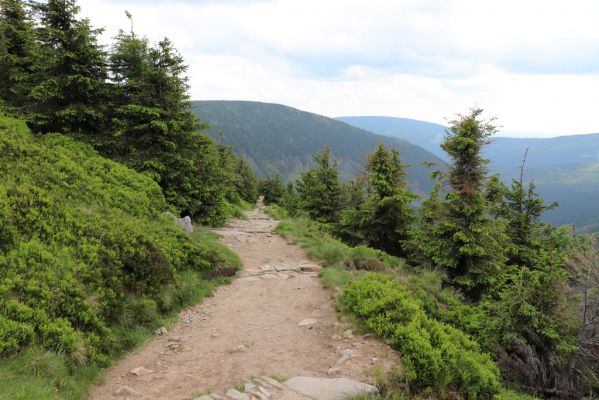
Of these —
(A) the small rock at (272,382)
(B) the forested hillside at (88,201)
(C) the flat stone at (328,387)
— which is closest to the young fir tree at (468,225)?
(B) the forested hillside at (88,201)

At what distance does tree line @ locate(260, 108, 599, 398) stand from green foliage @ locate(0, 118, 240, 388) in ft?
27.2

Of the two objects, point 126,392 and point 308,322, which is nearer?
point 126,392

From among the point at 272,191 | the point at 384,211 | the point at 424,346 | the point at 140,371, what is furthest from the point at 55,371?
the point at 272,191

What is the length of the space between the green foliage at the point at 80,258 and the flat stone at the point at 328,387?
138 inches

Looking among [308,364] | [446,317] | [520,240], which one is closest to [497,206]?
[520,240]

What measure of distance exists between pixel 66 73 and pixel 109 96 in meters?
1.79

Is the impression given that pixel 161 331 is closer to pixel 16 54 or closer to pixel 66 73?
pixel 66 73

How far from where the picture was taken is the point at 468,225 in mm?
15031

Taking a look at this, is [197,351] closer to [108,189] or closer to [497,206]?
[108,189]

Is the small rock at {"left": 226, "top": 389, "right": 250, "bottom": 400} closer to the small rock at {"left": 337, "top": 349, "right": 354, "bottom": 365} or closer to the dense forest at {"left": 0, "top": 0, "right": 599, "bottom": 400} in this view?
the small rock at {"left": 337, "top": 349, "right": 354, "bottom": 365}

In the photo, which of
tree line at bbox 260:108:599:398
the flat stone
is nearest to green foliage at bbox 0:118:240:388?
the flat stone

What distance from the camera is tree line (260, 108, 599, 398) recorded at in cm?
895

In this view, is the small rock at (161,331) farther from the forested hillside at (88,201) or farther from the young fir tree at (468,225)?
the young fir tree at (468,225)

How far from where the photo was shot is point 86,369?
5812 mm
